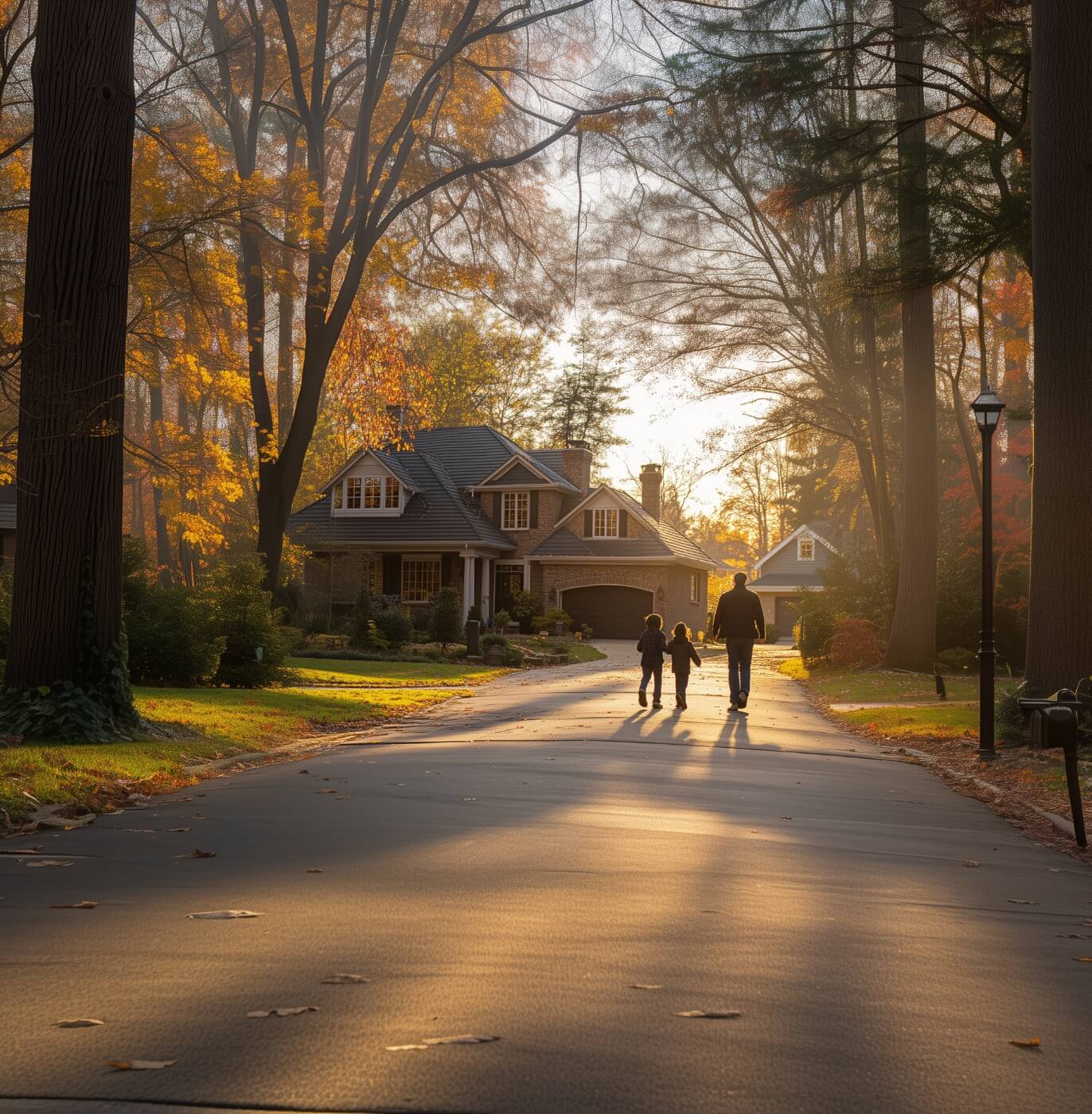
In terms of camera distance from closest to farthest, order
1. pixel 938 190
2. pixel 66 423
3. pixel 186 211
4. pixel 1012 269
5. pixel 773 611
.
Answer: pixel 66 423
pixel 938 190
pixel 186 211
pixel 1012 269
pixel 773 611

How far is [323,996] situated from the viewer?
4320mm

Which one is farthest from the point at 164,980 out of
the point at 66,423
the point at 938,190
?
the point at 938,190

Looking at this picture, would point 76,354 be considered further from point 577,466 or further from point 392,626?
point 577,466

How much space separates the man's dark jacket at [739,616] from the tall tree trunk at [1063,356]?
4.48 metres

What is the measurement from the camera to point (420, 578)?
47.7m

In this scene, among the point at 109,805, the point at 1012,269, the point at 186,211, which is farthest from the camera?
the point at 1012,269

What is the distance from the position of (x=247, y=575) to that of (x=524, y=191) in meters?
9.56

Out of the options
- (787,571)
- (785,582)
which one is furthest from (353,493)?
(787,571)

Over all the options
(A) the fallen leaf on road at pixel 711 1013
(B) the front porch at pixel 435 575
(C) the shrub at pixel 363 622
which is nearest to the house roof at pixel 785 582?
(B) the front porch at pixel 435 575

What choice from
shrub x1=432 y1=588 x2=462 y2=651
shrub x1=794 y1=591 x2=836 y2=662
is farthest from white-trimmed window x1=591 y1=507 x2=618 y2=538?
shrub x1=794 y1=591 x2=836 y2=662

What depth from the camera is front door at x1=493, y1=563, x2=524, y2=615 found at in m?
48.9

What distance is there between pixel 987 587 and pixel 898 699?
23.0ft

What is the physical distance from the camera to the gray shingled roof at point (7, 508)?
136 feet

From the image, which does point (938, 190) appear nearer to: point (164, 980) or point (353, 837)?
point (353, 837)
